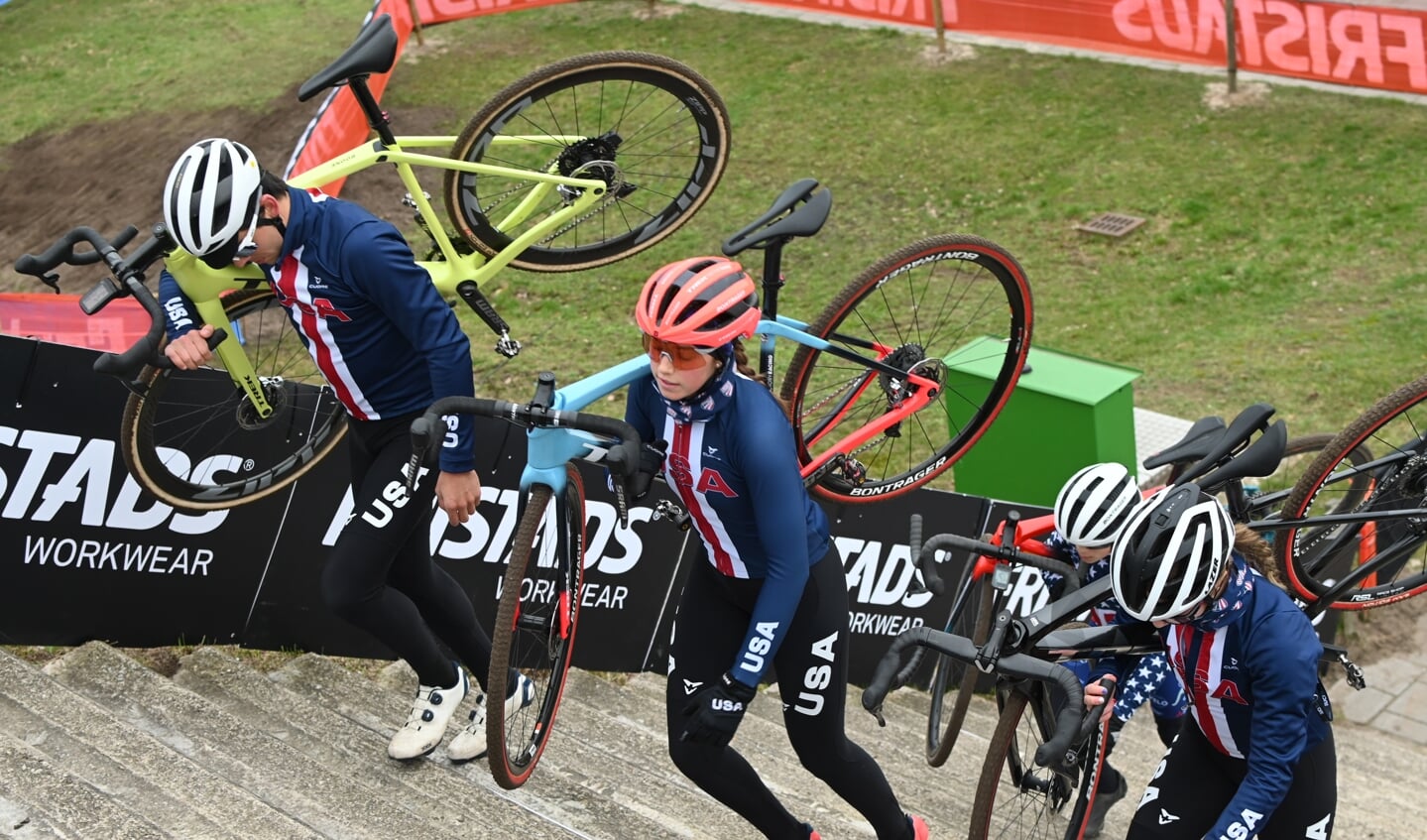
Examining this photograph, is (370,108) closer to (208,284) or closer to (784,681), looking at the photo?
(208,284)

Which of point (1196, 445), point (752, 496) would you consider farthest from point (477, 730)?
point (1196, 445)

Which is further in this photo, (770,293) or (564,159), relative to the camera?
(564,159)

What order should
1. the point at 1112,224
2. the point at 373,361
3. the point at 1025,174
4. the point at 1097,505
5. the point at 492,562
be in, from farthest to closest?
the point at 1025,174 → the point at 1112,224 → the point at 492,562 → the point at 1097,505 → the point at 373,361

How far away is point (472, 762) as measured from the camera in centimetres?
595

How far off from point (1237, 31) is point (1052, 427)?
31.9 feet

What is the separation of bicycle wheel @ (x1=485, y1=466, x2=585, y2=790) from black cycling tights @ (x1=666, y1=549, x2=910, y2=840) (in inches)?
21.5

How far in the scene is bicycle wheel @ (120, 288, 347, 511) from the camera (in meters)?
6.30

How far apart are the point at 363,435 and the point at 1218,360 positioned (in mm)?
9040

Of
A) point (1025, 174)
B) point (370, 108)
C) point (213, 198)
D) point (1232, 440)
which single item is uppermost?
point (370, 108)

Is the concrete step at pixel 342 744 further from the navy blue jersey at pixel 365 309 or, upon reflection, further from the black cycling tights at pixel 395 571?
the navy blue jersey at pixel 365 309

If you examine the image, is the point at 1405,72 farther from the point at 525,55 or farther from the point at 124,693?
the point at 124,693

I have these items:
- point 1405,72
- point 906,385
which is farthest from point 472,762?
point 1405,72

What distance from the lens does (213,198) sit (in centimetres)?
500

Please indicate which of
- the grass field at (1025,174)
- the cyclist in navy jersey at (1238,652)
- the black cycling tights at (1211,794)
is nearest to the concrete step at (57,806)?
the cyclist in navy jersey at (1238,652)
